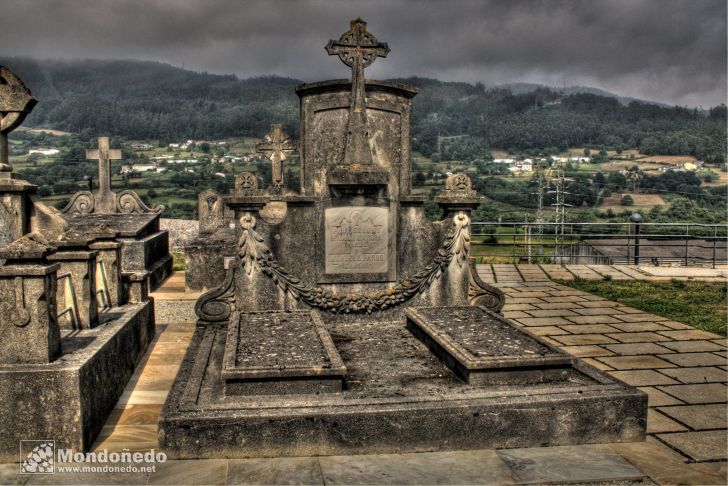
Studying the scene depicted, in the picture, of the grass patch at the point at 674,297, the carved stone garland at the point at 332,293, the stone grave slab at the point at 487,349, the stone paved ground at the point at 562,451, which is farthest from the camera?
the grass patch at the point at 674,297

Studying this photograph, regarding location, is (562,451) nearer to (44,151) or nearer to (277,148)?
(277,148)

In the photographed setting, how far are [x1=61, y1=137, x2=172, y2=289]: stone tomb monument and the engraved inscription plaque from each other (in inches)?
169

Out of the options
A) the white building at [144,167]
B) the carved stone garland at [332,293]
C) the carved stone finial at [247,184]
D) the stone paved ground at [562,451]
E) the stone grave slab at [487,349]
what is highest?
the white building at [144,167]

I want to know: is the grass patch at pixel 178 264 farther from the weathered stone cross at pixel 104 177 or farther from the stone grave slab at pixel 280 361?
the stone grave slab at pixel 280 361

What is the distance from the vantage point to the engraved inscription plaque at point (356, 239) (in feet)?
21.7

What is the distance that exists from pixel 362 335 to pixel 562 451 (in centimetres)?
250

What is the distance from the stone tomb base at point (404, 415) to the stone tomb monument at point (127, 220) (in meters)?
5.46

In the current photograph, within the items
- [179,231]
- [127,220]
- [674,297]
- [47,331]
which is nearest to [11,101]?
[47,331]

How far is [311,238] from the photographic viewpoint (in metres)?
6.64

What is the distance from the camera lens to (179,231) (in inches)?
926

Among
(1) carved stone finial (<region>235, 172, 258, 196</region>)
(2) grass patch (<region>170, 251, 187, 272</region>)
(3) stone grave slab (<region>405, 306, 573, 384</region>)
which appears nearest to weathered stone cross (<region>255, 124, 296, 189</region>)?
(2) grass patch (<region>170, 251, 187, 272</region>)

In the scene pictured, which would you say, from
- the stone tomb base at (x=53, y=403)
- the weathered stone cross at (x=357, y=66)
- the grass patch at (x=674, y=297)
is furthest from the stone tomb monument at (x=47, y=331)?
the grass patch at (x=674, y=297)

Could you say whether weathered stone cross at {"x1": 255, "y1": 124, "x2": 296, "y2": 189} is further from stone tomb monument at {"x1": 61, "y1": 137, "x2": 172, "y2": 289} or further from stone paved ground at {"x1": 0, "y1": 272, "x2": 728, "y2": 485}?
stone paved ground at {"x1": 0, "y1": 272, "x2": 728, "y2": 485}

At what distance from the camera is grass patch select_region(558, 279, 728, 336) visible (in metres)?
8.43
